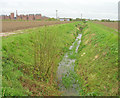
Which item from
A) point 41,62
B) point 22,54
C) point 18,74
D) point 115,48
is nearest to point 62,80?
point 41,62

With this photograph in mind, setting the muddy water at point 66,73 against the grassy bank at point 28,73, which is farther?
the muddy water at point 66,73

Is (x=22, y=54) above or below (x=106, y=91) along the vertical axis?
above

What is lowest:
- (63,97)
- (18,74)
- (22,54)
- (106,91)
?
(63,97)

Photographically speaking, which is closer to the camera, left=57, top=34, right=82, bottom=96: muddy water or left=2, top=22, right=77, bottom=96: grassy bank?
left=2, top=22, right=77, bottom=96: grassy bank

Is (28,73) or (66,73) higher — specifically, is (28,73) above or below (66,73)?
above

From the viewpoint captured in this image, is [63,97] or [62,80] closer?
[63,97]

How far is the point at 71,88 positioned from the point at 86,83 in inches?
38.7

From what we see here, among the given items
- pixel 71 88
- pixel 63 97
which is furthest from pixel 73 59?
pixel 63 97

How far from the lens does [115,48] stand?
1091 centimetres

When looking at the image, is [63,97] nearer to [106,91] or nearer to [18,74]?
[106,91]

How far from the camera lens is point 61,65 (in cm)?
1336

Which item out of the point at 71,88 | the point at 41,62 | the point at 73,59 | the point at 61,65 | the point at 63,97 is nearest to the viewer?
the point at 63,97

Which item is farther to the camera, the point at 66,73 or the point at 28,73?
the point at 66,73

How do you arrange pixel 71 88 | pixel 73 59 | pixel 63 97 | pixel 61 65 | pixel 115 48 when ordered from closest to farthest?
1. pixel 63 97
2. pixel 71 88
3. pixel 115 48
4. pixel 61 65
5. pixel 73 59
